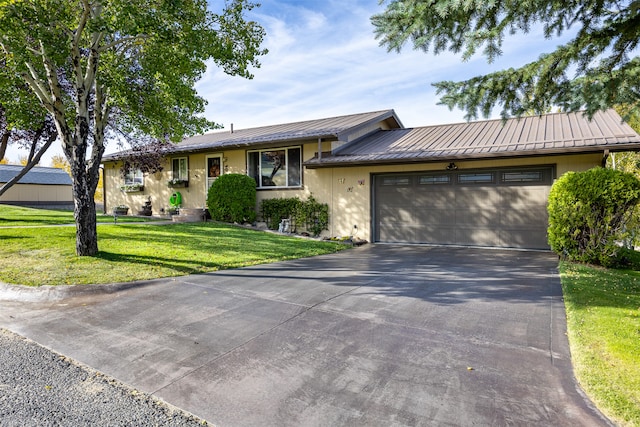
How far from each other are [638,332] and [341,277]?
12.5ft

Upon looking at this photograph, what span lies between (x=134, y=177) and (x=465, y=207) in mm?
14765

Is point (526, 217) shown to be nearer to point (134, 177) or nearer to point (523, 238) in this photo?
point (523, 238)

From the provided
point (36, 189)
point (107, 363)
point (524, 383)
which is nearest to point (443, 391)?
point (524, 383)

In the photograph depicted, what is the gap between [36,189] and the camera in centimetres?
2912

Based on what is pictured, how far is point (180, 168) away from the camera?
51.6 ft

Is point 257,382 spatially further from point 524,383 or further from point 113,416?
point 524,383

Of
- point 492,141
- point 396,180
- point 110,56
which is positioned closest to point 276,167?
point 396,180

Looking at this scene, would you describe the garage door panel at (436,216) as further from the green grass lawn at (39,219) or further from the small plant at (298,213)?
the green grass lawn at (39,219)

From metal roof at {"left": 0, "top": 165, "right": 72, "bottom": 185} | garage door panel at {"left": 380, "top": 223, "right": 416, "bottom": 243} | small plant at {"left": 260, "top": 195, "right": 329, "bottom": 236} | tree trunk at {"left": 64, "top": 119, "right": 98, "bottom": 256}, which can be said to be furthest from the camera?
metal roof at {"left": 0, "top": 165, "right": 72, "bottom": 185}

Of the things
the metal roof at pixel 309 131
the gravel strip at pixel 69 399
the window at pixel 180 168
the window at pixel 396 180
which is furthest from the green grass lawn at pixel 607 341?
the window at pixel 180 168

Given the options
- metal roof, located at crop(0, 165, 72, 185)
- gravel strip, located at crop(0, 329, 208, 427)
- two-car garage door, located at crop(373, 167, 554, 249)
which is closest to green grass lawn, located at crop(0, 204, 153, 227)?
two-car garage door, located at crop(373, 167, 554, 249)

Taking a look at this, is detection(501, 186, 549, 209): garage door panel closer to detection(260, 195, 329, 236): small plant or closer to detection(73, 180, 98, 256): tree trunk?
detection(260, 195, 329, 236): small plant

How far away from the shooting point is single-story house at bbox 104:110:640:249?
934 centimetres

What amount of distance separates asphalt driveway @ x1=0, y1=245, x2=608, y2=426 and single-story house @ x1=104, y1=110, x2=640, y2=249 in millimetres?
4118
